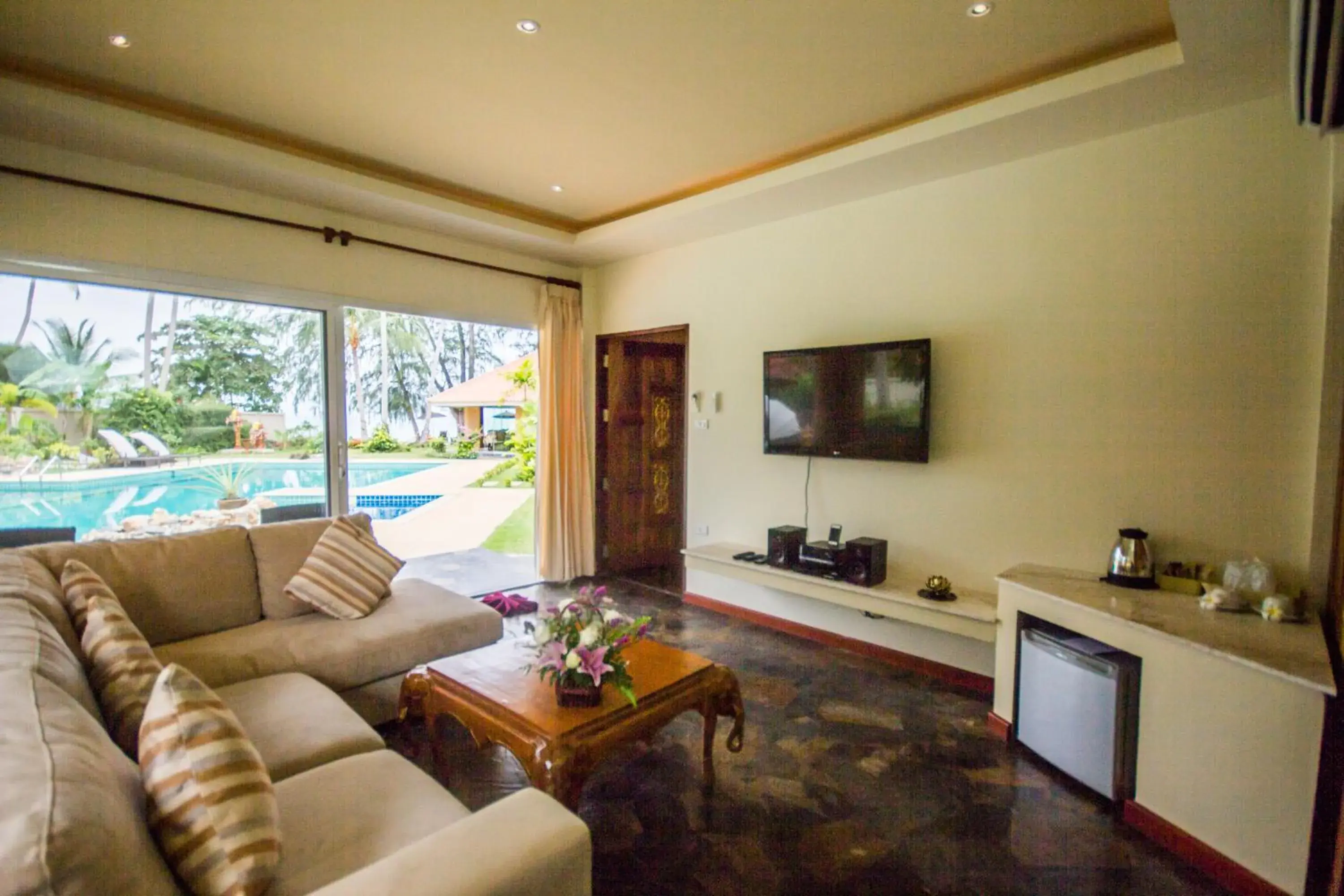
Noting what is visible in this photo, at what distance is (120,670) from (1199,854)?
10.4 ft

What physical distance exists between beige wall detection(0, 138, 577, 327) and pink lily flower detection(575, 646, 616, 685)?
3.14 m

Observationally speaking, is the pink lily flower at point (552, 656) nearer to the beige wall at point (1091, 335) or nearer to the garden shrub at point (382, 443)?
the beige wall at point (1091, 335)

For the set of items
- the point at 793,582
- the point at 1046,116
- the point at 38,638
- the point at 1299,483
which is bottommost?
the point at 793,582

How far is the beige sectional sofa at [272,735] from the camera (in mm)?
850

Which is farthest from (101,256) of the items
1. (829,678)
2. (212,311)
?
(829,678)

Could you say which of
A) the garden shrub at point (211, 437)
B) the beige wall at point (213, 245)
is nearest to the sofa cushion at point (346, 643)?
the garden shrub at point (211, 437)

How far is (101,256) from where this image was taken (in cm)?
308

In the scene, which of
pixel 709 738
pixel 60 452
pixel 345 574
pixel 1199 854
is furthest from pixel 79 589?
pixel 1199 854

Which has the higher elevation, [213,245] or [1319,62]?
[213,245]

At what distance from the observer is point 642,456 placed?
5641mm

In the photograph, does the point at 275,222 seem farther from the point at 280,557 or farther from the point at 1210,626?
the point at 1210,626

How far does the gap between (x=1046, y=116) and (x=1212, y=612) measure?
2110 mm

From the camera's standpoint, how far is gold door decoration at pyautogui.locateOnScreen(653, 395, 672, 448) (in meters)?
5.70

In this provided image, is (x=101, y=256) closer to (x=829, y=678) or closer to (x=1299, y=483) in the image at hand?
(x=829, y=678)
